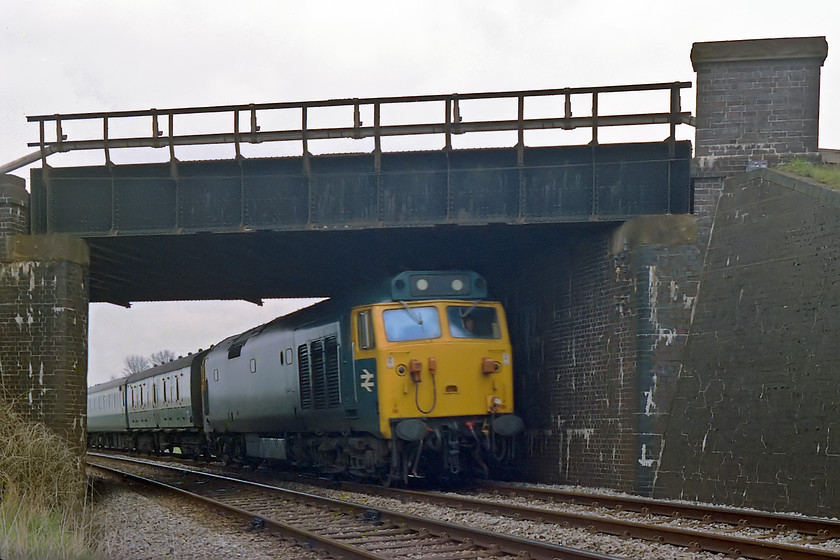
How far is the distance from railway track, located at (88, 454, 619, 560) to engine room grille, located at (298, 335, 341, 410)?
6.05 feet

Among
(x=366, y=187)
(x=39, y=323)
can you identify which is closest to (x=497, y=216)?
(x=366, y=187)

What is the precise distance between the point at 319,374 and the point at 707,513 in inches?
317

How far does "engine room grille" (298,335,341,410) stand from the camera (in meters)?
16.9

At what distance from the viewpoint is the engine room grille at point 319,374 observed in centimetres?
1691

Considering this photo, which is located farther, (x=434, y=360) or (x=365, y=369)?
(x=365, y=369)

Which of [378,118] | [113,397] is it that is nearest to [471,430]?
[378,118]

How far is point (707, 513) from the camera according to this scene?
11.5 metres

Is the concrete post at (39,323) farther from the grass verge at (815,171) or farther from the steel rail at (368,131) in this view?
the grass verge at (815,171)

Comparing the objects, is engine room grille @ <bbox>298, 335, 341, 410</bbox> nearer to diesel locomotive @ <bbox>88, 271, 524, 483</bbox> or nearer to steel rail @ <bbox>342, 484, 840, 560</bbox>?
diesel locomotive @ <bbox>88, 271, 524, 483</bbox>

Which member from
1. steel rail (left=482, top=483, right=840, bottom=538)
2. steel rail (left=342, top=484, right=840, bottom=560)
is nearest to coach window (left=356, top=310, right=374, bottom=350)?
steel rail (left=342, top=484, right=840, bottom=560)

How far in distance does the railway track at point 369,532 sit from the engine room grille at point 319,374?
1.85 metres

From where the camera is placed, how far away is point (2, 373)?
1655 centimetres

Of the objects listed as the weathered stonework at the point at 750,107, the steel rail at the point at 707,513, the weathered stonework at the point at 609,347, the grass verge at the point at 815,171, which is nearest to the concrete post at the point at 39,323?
the steel rail at the point at 707,513

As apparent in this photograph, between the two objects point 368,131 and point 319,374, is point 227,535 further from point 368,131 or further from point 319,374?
point 368,131
